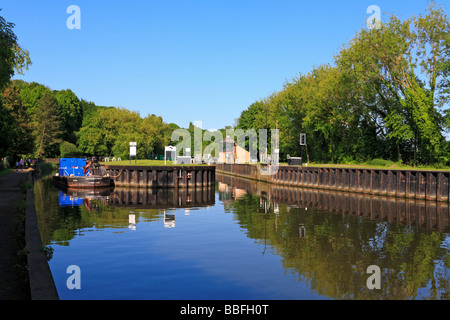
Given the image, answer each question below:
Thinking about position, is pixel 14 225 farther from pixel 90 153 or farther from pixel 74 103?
pixel 74 103

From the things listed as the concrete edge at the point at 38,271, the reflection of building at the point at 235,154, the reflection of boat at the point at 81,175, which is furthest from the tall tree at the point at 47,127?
the concrete edge at the point at 38,271

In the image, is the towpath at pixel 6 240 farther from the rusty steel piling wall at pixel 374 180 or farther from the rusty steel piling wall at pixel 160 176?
the rusty steel piling wall at pixel 374 180

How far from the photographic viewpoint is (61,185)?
48.5m

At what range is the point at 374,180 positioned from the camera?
1474 inches

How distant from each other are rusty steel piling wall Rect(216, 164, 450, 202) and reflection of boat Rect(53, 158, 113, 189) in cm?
2162

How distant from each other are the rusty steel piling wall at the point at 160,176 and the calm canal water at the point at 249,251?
16441 millimetres

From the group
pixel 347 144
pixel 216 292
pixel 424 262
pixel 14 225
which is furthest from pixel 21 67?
pixel 347 144

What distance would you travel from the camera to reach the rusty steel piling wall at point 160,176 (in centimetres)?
4581

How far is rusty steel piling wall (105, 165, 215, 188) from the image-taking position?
4581cm

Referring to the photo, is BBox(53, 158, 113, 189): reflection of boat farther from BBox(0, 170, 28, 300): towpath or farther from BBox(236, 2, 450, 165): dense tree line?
BBox(236, 2, 450, 165): dense tree line

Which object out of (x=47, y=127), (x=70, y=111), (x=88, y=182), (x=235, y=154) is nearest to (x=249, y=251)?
(x=88, y=182)

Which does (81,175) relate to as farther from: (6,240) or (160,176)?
(6,240)

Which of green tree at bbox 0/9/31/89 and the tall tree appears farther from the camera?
the tall tree

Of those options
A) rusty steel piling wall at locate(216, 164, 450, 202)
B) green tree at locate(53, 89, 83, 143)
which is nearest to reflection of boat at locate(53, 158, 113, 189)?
rusty steel piling wall at locate(216, 164, 450, 202)
